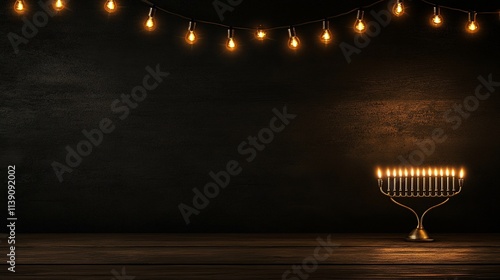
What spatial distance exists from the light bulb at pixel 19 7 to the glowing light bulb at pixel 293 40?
6.14 feet

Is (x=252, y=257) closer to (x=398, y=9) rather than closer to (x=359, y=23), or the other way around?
(x=359, y=23)

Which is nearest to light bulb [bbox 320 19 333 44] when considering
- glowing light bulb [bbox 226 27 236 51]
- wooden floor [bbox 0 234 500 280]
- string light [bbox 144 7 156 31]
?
glowing light bulb [bbox 226 27 236 51]

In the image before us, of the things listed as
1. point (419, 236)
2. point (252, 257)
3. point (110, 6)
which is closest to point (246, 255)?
point (252, 257)

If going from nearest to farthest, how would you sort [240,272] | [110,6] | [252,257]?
[240,272], [252,257], [110,6]

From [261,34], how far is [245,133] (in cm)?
71

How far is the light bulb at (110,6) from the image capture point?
4.30 metres

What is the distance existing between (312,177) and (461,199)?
105 centimetres

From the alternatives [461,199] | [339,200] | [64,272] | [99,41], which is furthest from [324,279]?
[99,41]

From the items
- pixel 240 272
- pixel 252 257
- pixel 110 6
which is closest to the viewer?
pixel 240 272

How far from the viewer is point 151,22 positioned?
437cm

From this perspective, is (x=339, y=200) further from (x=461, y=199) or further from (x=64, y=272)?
(x=64, y=272)

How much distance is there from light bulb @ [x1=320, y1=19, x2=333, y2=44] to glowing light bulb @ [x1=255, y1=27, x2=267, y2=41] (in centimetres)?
41

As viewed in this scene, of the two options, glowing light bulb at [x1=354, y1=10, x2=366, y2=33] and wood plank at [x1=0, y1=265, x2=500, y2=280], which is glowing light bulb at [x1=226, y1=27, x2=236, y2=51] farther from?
wood plank at [x1=0, y1=265, x2=500, y2=280]

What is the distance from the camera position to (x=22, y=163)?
4.37 meters
